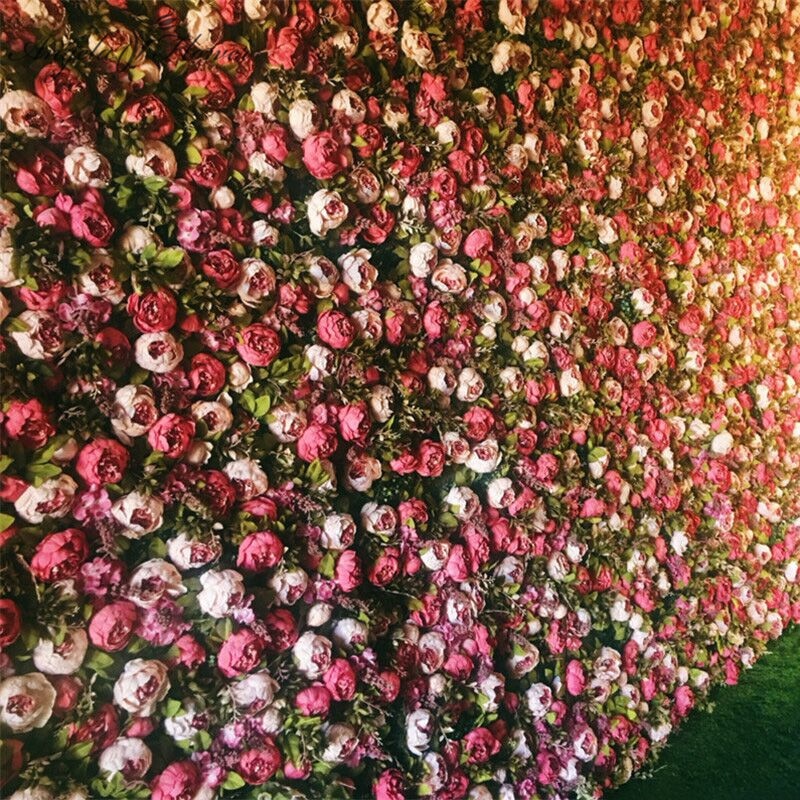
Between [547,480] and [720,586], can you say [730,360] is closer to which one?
[720,586]

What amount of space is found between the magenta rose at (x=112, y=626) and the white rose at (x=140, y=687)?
47 millimetres

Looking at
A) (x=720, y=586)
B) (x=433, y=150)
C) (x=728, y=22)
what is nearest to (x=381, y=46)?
(x=433, y=150)

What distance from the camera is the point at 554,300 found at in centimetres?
196

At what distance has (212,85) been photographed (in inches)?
50.5

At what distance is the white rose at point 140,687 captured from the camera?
1139 mm

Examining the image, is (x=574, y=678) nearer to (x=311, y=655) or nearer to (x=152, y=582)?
(x=311, y=655)

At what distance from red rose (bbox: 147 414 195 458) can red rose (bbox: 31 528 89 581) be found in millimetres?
191

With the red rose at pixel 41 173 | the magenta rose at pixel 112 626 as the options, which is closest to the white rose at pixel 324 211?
the red rose at pixel 41 173

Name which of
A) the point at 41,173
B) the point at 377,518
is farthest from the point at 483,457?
the point at 41,173

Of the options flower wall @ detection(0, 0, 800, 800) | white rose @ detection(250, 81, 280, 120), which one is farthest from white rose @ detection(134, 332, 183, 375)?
white rose @ detection(250, 81, 280, 120)

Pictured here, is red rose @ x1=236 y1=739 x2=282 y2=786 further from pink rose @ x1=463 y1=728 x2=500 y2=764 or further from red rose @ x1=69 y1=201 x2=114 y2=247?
red rose @ x1=69 y1=201 x2=114 y2=247

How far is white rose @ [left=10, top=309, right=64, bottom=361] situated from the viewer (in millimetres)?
1068

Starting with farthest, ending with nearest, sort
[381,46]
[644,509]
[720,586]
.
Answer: [720,586] → [644,509] → [381,46]

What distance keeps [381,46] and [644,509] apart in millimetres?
1605
